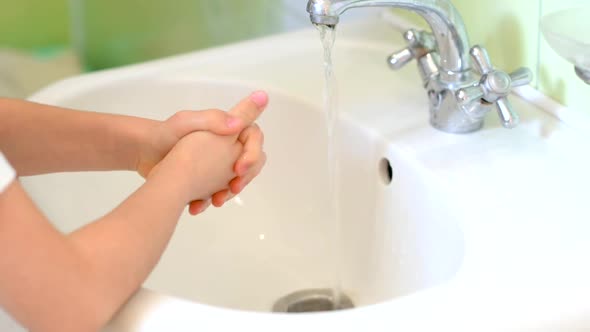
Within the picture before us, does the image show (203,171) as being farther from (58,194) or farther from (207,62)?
(207,62)

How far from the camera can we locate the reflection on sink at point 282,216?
2.35 ft

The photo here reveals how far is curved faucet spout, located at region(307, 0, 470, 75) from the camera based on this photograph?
613 mm

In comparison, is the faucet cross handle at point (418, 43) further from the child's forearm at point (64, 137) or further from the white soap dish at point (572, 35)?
the child's forearm at point (64, 137)

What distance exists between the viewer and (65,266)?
0.45 m

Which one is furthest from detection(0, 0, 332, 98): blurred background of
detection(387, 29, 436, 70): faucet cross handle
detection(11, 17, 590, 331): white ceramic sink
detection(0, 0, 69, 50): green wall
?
detection(387, 29, 436, 70): faucet cross handle

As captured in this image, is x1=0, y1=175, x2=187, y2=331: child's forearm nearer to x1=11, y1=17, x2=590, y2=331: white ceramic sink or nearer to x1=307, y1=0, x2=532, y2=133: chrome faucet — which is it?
x1=11, y1=17, x2=590, y2=331: white ceramic sink

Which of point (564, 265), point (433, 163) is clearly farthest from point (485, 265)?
point (433, 163)

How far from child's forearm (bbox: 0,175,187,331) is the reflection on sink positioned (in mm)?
248

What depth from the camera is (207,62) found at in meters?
0.93

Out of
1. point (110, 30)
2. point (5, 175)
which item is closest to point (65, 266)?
point (5, 175)

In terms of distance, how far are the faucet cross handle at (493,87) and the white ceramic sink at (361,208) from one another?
0.10ft

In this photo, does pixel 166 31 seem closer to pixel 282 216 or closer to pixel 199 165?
pixel 282 216

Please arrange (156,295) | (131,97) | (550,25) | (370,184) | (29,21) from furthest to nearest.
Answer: (29,21), (131,97), (370,184), (550,25), (156,295)

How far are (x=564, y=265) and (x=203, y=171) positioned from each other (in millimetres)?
264
